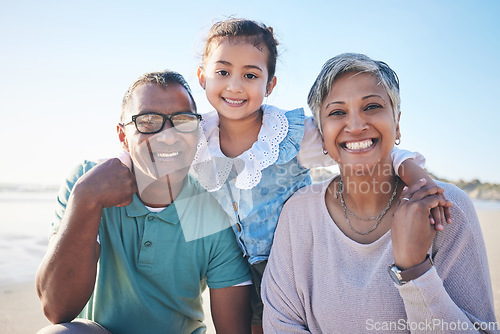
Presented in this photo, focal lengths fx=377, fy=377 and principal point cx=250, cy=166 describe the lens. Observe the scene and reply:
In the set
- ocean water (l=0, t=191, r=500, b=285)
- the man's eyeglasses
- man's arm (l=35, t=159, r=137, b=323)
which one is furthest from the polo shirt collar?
ocean water (l=0, t=191, r=500, b=285)

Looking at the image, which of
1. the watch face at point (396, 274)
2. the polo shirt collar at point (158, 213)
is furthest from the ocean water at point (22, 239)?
the watch face at point (396, 274)

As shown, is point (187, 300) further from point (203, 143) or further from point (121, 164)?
point (203, 143)

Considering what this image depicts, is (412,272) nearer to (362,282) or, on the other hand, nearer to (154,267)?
(362,282)

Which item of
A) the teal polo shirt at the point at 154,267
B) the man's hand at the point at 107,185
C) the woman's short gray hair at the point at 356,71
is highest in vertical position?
the woman's short gray hair at the point at 356,71

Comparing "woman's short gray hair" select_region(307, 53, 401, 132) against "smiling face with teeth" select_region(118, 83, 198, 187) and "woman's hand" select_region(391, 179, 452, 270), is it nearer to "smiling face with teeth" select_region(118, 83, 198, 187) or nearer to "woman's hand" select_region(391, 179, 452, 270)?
"woman's hand" select_region(391, 179, 452, 270)

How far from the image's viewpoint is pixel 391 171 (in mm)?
2553

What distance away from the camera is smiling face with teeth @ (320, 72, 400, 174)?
93.9 inches

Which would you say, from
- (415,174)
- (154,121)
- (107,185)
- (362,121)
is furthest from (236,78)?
(415,174)

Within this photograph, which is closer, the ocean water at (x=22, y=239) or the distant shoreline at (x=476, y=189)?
the ocean water at (x=22, y=239)

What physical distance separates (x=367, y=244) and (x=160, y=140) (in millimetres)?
1591

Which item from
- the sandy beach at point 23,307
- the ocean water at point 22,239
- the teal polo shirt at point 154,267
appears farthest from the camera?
the ocean water at point 22,239

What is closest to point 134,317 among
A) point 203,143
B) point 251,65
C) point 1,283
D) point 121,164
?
point 121,164

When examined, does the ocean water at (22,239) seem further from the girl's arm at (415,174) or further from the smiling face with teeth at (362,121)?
the girl's arm at (415,174)

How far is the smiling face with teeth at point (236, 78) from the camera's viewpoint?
3.20 m
